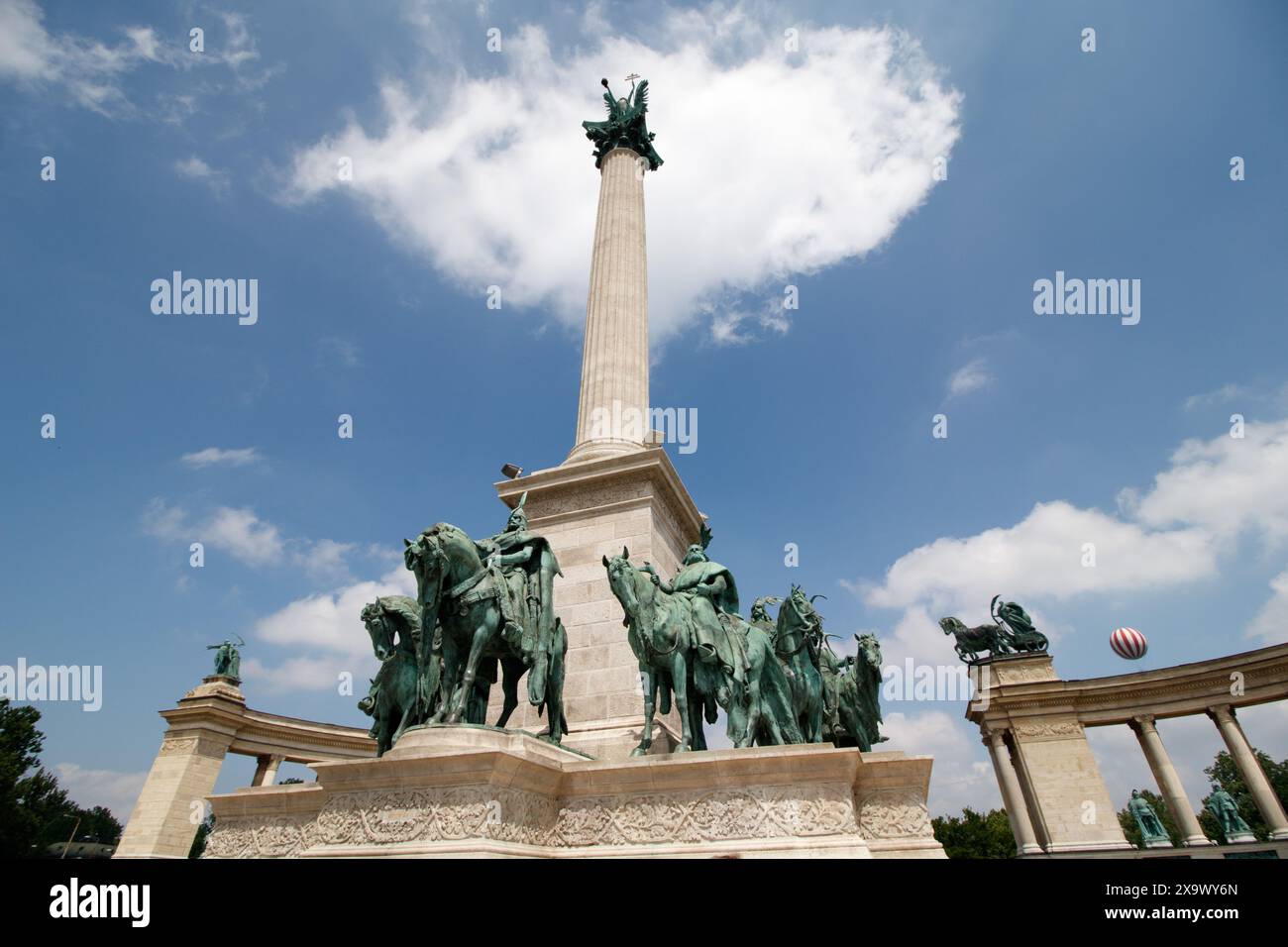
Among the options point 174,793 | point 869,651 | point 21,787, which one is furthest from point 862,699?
point 21,787

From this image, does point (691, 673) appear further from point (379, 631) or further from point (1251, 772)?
point (1251, 772)

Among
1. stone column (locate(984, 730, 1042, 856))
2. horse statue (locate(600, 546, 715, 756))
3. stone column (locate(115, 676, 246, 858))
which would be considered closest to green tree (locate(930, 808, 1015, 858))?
stone column (locate(984, 730, 1042, 856))

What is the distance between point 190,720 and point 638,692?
3872cm

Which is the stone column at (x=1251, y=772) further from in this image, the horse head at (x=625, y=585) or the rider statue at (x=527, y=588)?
the rider statue at (x=527, y=588)

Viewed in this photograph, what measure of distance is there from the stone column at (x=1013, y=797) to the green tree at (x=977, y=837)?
34474 millimetres

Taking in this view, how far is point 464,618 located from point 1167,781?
48.0 metres

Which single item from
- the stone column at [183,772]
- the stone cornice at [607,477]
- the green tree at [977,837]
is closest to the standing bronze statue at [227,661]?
the stone column at [183,772]

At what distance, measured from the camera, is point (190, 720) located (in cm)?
4009

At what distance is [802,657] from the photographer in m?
12.9
